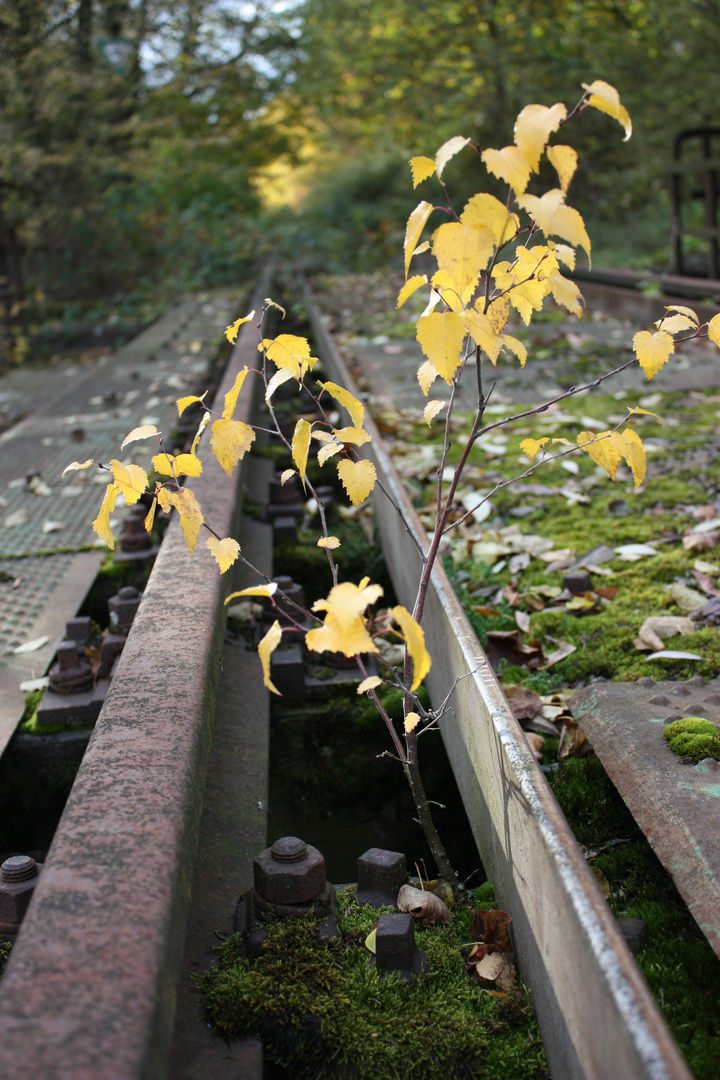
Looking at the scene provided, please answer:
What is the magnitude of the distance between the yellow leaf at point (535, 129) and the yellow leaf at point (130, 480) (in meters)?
0.78

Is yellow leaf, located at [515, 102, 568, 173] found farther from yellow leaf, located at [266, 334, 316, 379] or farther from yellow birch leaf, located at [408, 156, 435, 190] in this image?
yellow leaf, located at [266, 334, 316, 379]

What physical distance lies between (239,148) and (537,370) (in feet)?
58.4

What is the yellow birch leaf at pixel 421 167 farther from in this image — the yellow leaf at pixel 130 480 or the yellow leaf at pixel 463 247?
the yellow leaf at pixel 130 480

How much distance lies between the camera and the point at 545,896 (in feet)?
3.64

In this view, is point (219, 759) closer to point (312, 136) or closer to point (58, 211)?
point (58, 211)

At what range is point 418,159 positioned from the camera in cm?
124

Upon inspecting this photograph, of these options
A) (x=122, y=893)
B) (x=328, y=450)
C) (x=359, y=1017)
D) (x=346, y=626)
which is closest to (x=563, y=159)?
(x=328, y=450)

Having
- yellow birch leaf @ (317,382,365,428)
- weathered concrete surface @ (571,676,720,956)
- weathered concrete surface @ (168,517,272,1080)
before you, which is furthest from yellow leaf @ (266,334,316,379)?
weathered concrete surface @ (571,676,720,956)

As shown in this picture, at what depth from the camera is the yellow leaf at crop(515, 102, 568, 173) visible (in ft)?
3.55

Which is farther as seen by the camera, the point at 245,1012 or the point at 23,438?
the point at 23,438

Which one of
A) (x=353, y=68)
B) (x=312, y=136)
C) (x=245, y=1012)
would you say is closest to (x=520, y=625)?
(x=245, y=1012)

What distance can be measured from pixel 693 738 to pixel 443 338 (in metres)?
0.92

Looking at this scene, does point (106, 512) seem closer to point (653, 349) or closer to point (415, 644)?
point (415, 644)

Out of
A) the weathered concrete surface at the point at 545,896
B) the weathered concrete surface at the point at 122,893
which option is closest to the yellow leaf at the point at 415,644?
the weathered concrete surface at the point at 545,896
